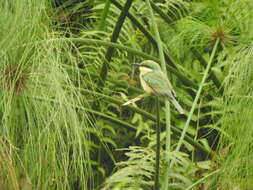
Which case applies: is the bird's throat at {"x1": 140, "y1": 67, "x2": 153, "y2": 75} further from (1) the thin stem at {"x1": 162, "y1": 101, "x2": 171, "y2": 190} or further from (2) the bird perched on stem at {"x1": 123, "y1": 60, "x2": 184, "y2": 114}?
(1) the thin stem at {"x1": 162, "y1": 101, "x2": 171, "y2": 190}

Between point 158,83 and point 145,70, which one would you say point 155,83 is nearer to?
point 158,83

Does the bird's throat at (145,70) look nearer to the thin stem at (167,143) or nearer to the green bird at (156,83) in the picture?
the green bird at (156,83)

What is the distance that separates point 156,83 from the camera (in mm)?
1688

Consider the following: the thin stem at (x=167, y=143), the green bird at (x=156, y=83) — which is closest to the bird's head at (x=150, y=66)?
the green bird at (x=156, y=83)

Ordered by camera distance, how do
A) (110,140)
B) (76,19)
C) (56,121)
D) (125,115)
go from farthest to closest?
1. (76,19)
2. (125,115)
3. (110,140)
4. (56,121)

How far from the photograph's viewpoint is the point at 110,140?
9.10 feet

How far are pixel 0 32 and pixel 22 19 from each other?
9cm

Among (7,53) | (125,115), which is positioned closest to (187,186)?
(7,53)

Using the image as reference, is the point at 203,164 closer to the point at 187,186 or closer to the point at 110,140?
the point at 187,186

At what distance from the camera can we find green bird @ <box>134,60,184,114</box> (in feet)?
5.53

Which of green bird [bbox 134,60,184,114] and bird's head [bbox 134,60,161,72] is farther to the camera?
bird's head [bbox 134,60,161,72]

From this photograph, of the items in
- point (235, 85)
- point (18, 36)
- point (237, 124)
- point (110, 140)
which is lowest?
point (110, 140)

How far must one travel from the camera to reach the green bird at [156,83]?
66.3 inches

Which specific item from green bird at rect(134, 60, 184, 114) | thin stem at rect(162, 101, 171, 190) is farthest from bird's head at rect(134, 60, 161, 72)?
thin stem at rect(162, 101, 171, 190)
